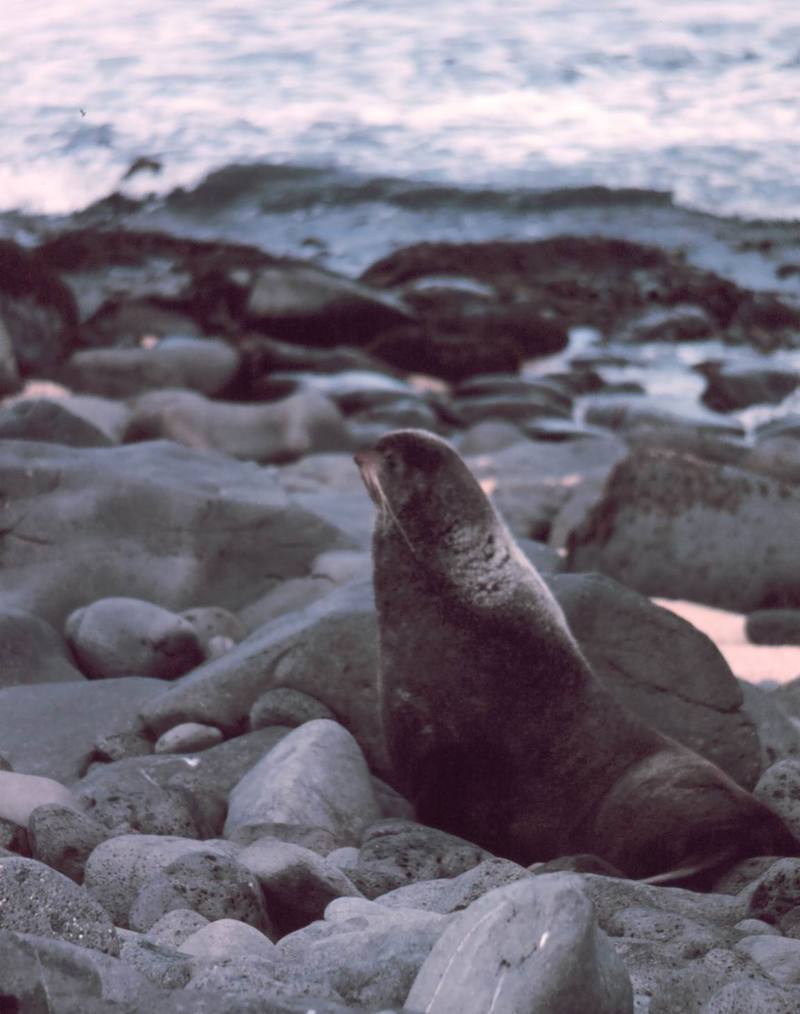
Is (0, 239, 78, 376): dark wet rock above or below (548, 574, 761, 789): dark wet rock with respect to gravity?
below

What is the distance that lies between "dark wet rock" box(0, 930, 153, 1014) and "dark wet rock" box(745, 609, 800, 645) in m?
5.60

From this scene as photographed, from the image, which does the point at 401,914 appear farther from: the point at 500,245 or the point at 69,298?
the point at 500,245

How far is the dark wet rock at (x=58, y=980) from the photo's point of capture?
7.18 feet

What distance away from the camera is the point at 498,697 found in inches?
174

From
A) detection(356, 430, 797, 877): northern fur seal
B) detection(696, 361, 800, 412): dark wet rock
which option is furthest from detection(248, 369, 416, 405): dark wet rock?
detection(356, 430, 797, 877): northern fur seal

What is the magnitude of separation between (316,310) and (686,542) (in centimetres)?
1074

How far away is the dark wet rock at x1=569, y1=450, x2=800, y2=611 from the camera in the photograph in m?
8.05

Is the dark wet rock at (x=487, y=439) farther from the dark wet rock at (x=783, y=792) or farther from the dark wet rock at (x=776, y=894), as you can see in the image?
the dark wet rock at (x=776, y=894)

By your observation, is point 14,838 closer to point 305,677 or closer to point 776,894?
point 305,677

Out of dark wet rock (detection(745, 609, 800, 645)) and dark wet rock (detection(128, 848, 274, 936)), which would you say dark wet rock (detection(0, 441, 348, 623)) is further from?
dark wet rock (detection(128, 848, 274, 936))

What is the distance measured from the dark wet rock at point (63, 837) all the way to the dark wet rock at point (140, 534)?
3116 millimetres

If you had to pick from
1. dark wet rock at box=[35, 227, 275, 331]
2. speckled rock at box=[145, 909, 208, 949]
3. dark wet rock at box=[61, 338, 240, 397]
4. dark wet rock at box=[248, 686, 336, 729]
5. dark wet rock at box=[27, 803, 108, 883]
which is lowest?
dark wet rock at box=[35, 227, 275, 331]

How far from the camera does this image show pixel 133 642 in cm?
604

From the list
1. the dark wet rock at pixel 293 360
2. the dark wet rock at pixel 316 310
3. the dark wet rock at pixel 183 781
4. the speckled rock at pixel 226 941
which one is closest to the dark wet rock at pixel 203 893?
the speckled rock at pixel 226 941
